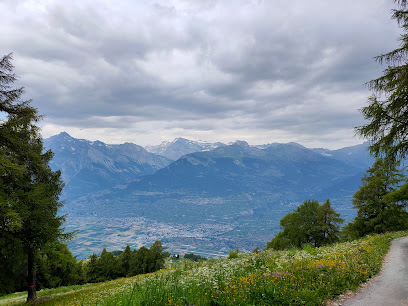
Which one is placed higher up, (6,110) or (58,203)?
(6,110)

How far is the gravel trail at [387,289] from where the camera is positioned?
24.0 ft

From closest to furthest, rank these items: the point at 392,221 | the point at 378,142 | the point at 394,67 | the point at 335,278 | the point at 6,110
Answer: the point at 335,278 → the point at 394,67 → the point at 378,142 → the point at 6,110 → the point at 392,221

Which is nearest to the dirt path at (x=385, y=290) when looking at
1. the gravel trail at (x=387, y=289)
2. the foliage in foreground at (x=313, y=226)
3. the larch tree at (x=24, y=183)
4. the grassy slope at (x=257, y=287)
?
the gravel trail at (x=387, y=289)

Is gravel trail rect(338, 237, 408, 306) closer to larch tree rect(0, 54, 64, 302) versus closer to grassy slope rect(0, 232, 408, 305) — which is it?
grassy slope rect(0, 232, 408, 305)

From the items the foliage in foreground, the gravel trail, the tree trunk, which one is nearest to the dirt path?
the gravel trail

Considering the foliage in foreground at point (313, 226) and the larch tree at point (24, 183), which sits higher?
the larch tree at point (24, 183)

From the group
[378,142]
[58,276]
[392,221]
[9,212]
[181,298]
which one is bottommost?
[58,276]

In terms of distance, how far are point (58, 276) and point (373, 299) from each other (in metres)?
49.3

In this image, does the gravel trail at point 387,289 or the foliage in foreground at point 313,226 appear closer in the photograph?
the gravel trail at point 387,289

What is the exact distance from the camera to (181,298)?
6.45 metres

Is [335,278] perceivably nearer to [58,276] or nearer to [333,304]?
[333,304]

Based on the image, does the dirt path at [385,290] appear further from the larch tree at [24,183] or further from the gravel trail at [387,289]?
the larch tree at [24,183]

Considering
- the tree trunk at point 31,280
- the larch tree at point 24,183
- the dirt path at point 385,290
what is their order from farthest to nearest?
1. the tree trunk at point 31,280
2. the larch tree at point 24,183
3. the dirt path at point 385,290

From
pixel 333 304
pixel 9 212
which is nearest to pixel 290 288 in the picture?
pixel 333 304
